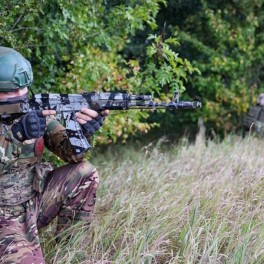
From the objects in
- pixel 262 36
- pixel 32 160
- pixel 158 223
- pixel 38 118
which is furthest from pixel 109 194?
pixel 262 36

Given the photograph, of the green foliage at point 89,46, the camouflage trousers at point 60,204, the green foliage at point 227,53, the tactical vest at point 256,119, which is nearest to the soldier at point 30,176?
the camouflage trousers at point 60,204

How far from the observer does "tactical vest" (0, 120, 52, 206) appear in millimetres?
2615

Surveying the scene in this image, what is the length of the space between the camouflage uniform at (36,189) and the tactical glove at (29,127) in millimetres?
54

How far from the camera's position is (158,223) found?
9.64ft

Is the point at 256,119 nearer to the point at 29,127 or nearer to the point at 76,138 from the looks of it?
the point at 76,138

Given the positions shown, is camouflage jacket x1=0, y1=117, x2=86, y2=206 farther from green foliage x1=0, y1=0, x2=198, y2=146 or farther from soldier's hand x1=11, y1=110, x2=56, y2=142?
green foliage x1=0, y1=0, x2=198, y2=146

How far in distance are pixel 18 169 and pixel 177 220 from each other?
3.84 ft

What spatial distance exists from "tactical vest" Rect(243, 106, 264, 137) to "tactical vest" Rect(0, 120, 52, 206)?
141 inches

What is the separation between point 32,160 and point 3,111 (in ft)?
1.29

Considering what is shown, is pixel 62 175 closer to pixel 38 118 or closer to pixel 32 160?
pixel 32 160

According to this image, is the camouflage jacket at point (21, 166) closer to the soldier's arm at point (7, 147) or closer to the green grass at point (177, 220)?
the soldier's arm at point (7, 147)

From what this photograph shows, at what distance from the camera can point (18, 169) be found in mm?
2707

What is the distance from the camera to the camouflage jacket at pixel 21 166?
262 cm

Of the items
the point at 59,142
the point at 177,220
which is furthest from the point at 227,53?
the point at 59,142
